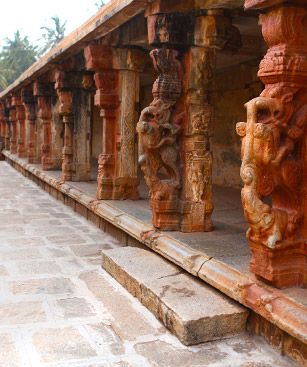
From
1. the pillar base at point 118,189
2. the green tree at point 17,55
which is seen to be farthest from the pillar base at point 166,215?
the green tree at point 17,55

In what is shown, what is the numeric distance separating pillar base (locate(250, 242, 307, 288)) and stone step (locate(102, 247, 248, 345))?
13.8 inches

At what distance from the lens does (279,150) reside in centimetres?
295

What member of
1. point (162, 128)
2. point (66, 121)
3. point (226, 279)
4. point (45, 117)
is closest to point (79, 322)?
point (226, 279)

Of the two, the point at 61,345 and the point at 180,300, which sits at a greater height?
the point at 180,300

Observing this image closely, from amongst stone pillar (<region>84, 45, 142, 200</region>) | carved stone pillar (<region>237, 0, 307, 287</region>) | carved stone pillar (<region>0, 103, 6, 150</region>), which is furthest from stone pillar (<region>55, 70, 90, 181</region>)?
carved stone pillar (<region>0, 103, 6, 150</region>)

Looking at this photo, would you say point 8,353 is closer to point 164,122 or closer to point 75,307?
point 75,307

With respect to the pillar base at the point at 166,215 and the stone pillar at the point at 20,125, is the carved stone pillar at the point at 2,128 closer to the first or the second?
the stone pillar at the point at 20,125

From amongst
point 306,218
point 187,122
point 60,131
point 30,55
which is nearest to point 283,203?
point 306,218

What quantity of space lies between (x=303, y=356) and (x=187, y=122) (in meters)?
2.38

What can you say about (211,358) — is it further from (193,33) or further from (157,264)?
(193,33)

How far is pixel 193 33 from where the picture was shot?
4523 millimetres

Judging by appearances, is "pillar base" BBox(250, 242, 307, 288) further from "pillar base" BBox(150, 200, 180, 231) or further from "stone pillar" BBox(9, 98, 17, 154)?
"stone pillar" BBox(9, 98, 17, 154)

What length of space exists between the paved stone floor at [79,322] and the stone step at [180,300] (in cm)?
7

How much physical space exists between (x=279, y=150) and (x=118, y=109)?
395 cm
